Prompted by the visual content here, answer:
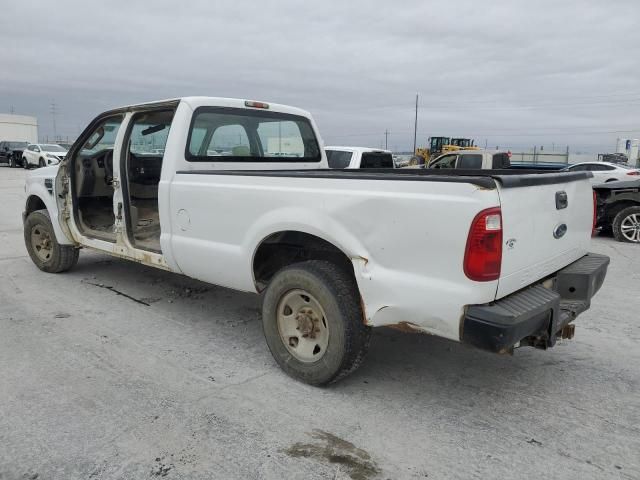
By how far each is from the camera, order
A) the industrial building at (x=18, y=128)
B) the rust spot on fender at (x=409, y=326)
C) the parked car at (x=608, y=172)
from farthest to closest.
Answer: the industrial building at (x=18, y=128) < the parked car at (x=608, y=172) < the rust spot on fender at (x=409, y=326)

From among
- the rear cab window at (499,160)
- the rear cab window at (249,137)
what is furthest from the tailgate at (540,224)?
the rear cab window at (499,160)

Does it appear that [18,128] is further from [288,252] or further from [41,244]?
[288,252]

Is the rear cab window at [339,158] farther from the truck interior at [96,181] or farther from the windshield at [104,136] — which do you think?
the windshield at [104,136]

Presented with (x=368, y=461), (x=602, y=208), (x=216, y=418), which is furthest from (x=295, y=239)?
(x=602, y=208)

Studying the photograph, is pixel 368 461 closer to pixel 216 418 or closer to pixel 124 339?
pixel 216 418

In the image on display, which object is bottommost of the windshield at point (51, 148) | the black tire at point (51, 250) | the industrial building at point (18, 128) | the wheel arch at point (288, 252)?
the black tire at point (51, 250)

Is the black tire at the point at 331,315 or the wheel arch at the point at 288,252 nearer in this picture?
the black tire at the point at 331,315

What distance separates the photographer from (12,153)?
32.3 meters

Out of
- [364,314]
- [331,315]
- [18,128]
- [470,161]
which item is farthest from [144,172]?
[18,128]

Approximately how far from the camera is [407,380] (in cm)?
358

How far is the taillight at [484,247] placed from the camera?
253 cm

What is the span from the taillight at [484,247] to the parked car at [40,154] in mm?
29708

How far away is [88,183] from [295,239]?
3.54m

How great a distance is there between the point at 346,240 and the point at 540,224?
114 cm
